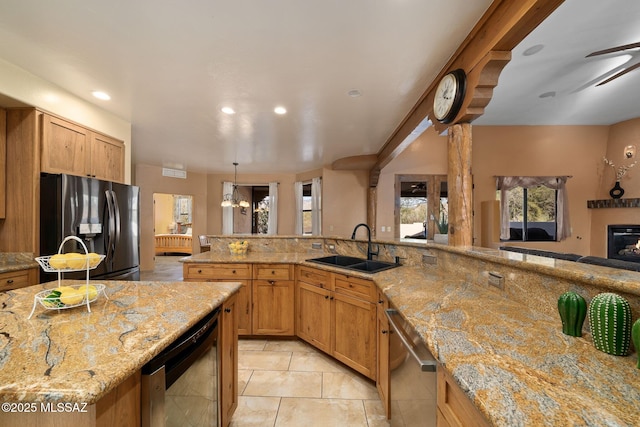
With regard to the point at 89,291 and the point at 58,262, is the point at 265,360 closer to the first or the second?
the point at 89,291

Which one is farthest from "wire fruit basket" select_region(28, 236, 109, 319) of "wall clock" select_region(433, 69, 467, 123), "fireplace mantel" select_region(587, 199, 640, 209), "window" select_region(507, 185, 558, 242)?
"fireplace mantel" select_region(587, 199, 640, 209)

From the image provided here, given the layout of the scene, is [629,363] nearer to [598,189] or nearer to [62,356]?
[62,356]

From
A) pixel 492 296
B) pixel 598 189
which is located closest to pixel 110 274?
pixel 492 296

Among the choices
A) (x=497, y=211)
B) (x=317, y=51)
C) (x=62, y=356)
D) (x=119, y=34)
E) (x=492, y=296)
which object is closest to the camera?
(x=62, y=356)

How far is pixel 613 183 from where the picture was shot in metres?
4.74

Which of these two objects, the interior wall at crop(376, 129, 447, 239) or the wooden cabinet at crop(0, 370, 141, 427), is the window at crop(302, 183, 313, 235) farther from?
the wooden cabinet at crop(0, 370, 141, 427)

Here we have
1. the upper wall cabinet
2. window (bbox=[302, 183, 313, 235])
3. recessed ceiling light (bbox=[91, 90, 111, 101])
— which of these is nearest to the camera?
the upper wall cabinet

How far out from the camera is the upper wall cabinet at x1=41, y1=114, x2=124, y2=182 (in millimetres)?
2291

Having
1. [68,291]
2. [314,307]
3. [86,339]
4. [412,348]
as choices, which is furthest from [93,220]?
[412,348]

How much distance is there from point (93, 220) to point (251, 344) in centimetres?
200

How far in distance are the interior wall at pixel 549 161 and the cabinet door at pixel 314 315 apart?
3.89 m

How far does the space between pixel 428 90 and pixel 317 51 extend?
113cm

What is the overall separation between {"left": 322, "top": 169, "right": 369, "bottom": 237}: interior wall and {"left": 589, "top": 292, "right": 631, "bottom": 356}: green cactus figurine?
4.96m

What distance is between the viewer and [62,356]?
28.2 inches
